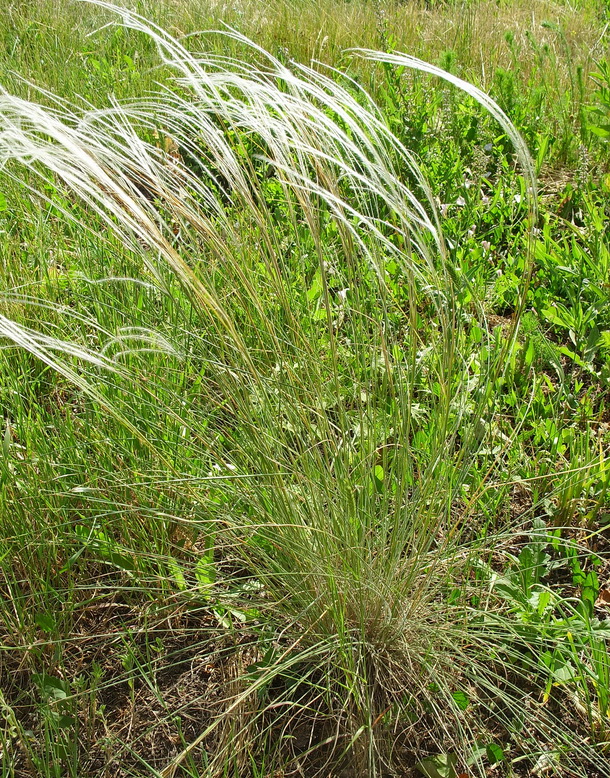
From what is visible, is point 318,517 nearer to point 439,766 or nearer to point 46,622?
point 439,766

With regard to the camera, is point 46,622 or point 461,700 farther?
point 46,622

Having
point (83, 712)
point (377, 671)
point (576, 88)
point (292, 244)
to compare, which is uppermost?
point (576, 88)

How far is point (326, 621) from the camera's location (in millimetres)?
1416

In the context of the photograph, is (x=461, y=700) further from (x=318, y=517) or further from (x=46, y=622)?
(x=46, y=622)

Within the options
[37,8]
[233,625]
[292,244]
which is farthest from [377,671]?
Result: [37,8]

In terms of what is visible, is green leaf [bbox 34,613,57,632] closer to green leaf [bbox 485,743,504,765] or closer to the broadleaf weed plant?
the broadleaf weed plant

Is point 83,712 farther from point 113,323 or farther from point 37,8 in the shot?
point 37,8

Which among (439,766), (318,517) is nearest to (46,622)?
(318,517)

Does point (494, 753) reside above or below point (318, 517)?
below

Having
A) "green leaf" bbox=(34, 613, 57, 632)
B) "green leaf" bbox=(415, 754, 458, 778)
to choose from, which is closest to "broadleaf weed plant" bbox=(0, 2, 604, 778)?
"green leaf" bbox=(415, 754, 458, 778)

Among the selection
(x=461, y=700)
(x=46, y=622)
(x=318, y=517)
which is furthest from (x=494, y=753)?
(x=46, y=622)

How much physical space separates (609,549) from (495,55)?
132 inches

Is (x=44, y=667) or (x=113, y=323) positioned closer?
(x=44, y=667)

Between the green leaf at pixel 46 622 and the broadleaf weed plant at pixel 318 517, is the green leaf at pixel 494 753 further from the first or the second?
the green leaf at pixel 46 622
